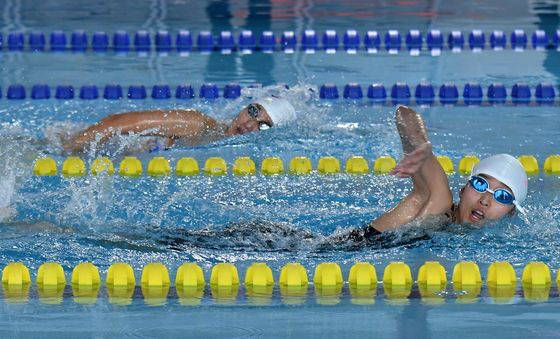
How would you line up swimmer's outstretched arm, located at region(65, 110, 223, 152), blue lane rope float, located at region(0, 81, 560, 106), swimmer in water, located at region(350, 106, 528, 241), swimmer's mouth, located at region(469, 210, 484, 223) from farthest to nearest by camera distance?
blue lane rope float, located at region(0, 81, 560, 106)
swimmer's outstretched arm, located at region(65, 110, 223, 152)
swimmer's mouth, located at region(469, 210, 484, 223)
swimmer in water, located at region(350, 106, 528, 241)

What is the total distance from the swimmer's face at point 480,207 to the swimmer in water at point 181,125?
1.86m

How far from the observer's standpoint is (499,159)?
14.5ft

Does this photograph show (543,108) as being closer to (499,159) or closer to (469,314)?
(499,159)

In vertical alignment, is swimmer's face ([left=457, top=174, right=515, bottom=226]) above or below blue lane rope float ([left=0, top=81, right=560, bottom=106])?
below

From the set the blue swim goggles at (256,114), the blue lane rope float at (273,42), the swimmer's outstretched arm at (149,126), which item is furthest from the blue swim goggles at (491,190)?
the blue lane rope float at (273,42)

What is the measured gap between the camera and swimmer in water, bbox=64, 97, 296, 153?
231 inches

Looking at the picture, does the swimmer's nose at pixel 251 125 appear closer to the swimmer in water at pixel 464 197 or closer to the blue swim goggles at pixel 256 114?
the blue swim goggles at pixel 256 114

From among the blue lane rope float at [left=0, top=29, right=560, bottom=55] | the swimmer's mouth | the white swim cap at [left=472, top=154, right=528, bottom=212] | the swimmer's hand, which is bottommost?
the swimmer's mouth

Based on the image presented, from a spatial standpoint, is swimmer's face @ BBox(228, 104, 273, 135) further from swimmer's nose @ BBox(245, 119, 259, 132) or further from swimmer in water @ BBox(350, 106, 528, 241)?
swimmer in water @ BBox(350, 106, 528, 241)

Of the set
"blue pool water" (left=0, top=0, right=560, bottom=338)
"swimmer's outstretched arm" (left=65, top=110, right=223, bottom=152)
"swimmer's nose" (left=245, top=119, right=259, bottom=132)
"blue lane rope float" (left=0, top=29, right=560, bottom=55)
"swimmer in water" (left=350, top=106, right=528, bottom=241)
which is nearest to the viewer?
"blue pool water" (left=0, top=0, right=560, bottom=338)

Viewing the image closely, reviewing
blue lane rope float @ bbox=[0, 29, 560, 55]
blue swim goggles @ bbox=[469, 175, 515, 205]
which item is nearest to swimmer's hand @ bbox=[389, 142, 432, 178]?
blue swim goggles @ bbox=[469, 175, 515, 205]

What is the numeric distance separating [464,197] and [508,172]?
0.18 metres

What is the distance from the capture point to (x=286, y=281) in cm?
392

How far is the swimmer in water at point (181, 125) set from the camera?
5.87 meters
